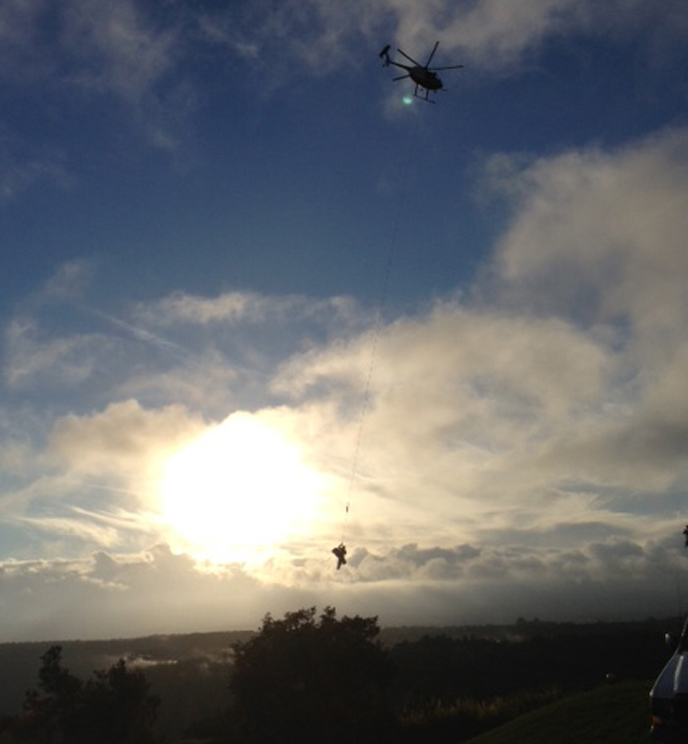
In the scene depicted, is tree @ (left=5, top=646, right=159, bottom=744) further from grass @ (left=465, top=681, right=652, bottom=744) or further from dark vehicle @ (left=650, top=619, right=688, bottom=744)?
dark vehicle @ (left=650, top=619, right=688, bottom=744)

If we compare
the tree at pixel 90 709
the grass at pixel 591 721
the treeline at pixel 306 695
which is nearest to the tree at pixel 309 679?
the treeline at pixel 306 695

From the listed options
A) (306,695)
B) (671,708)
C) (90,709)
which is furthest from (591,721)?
(90,709)

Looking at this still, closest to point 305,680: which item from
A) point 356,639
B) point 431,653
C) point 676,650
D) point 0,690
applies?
point 356,639

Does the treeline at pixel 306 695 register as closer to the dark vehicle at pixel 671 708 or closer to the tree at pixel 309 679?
the tree at pixel 309 679

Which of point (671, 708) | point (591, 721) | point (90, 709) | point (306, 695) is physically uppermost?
point (671, 708)

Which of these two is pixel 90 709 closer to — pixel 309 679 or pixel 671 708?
pixel 309 679

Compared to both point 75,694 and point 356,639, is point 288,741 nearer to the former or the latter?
point 356,639
